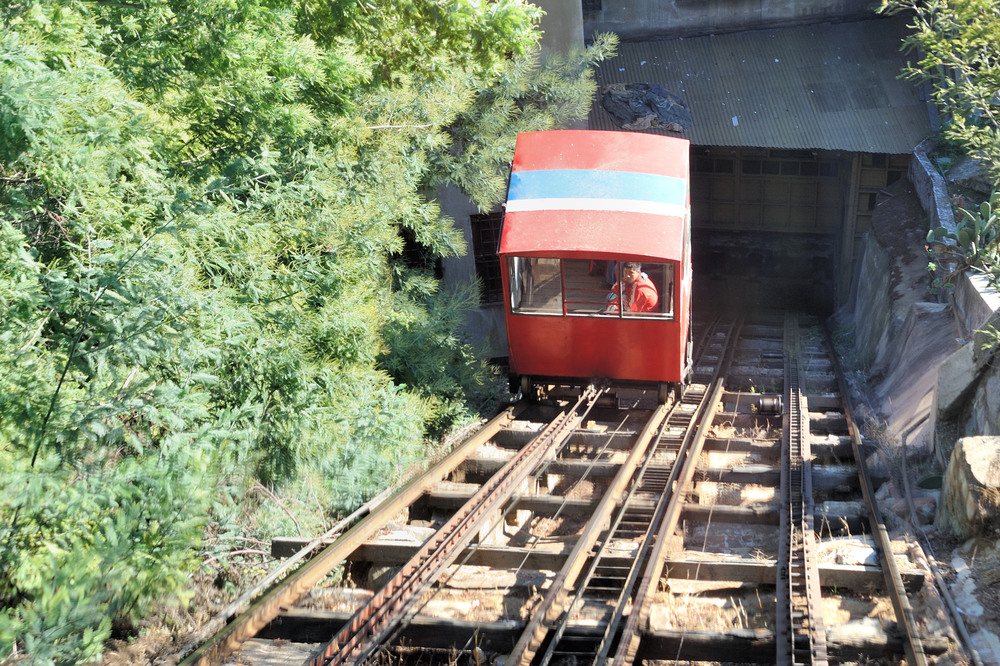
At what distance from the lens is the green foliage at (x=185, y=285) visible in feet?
15.2

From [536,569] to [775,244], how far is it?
66.3 feet

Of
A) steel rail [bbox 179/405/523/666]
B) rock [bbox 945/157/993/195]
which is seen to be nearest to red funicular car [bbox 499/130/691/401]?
steel rail [bbox 179/405/523/666]

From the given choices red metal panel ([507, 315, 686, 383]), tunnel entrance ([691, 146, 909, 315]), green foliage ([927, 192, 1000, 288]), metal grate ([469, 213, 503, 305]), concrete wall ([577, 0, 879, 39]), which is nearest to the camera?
green foliage ([927, 192, 1000, 288])

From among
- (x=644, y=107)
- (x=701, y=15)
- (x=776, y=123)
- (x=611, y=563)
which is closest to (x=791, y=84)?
(x=776, y=123)

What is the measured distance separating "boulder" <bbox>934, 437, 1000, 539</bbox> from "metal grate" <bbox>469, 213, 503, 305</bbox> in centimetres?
1129

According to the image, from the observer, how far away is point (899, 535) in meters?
7.42

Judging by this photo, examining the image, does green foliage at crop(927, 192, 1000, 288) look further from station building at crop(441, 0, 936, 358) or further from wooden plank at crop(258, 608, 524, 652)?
station building at crop(441, 0, 936, 358)

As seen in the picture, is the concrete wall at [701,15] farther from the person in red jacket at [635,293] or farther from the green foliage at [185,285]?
the person in red jacket at [635,293]

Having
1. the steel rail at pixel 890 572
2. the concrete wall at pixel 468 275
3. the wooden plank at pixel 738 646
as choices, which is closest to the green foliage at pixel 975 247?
the steel rail at pixel 890 572

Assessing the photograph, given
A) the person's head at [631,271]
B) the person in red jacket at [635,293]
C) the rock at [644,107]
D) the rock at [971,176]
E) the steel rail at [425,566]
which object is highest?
the rock at [644,107]

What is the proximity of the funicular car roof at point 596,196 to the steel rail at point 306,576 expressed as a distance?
3.03 meters

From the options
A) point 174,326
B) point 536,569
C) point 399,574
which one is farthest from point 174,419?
point 536,569

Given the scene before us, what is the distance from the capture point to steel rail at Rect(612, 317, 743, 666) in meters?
5.57

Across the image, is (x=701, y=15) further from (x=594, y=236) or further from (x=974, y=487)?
(x=974, y=487)
